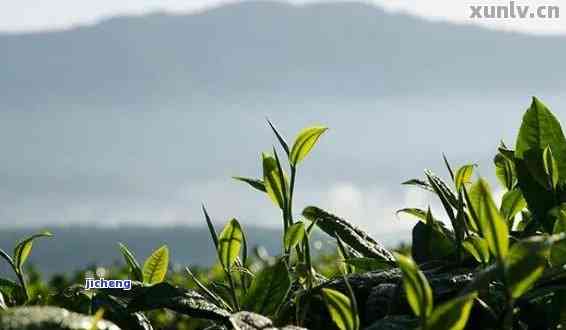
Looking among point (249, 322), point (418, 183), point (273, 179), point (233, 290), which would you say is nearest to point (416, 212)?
point (418, 183)

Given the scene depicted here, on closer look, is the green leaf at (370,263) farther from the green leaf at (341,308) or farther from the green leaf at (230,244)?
the green leaf at (341,308)

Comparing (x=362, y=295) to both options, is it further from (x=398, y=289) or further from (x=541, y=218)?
(x=541, y=218)

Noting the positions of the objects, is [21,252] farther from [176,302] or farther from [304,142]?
[304,142]

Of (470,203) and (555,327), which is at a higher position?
(470,203)

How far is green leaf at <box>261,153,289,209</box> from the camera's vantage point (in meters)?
1.36

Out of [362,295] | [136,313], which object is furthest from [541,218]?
[136,313]

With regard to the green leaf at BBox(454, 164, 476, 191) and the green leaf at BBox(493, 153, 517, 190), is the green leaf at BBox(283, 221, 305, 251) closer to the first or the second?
the green leaf at BBox(454, 164, 476, 191)

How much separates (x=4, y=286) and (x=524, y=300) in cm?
81

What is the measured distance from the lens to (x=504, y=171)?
1.59 meters

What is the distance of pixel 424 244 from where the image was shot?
1.39 metres

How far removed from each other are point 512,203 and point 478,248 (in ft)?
0.73

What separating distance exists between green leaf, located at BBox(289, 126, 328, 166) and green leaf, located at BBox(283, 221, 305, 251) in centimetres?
13

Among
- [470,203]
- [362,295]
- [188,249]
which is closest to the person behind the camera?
[470,203]

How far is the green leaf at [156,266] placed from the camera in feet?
4.62
